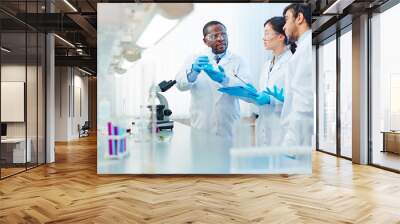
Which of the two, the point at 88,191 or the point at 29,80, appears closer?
the point at 88,191

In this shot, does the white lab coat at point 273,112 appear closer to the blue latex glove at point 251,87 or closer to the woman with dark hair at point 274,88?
the woman with dark hair at point 274,88

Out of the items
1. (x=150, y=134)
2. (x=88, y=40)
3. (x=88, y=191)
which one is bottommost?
(x=88, y=191)

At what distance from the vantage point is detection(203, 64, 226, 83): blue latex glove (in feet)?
20.5

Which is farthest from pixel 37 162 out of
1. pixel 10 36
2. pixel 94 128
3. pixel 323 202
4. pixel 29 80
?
pixel 94 128

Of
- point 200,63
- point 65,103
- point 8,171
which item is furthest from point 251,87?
point 65,103

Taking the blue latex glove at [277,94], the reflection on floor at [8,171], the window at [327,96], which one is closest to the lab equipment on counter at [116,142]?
the reflection on floor at [8,171]

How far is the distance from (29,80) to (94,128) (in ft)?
50.1

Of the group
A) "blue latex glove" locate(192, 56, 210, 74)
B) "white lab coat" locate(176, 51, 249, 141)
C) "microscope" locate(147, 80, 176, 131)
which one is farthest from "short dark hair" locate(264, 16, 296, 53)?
"microscope" locate(147, 80, 176, 131)

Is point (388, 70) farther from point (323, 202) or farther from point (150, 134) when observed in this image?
point (150, 134)

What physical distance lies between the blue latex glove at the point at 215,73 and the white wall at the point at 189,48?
34 centimetres

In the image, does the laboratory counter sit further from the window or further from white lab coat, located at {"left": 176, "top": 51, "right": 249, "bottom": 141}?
the window

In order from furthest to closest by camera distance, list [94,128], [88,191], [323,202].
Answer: [94,128] < [88,191] < [323,202]

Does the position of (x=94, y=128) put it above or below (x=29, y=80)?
below

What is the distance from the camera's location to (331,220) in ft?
12.2
